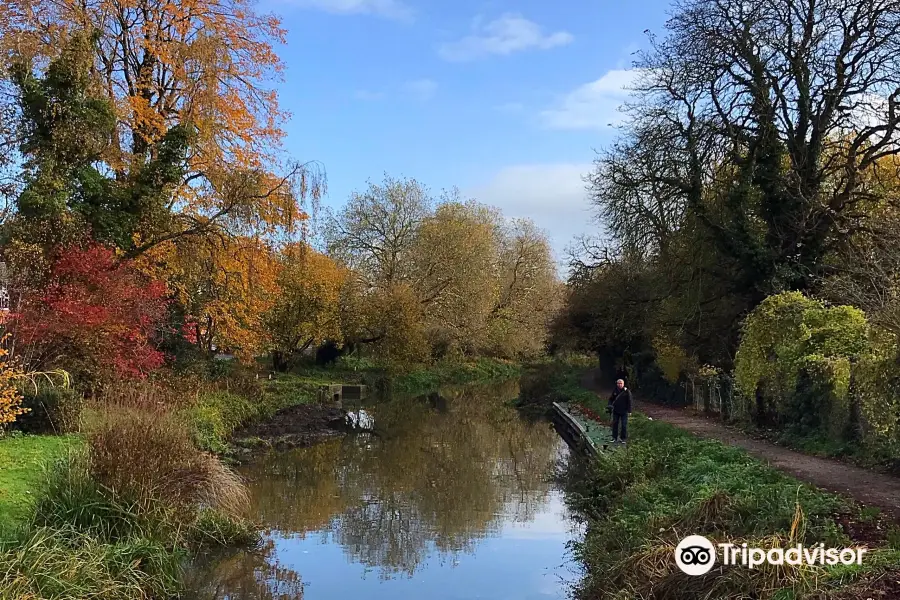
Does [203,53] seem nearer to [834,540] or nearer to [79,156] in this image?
[79,156]

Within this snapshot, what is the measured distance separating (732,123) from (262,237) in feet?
42.5

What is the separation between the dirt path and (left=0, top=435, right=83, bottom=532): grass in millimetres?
9526

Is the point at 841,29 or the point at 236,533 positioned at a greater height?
the point at 841,29

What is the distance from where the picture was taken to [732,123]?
17.9 meters

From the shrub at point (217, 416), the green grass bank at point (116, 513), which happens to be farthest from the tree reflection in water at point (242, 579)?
the shrub at point (217, 416)

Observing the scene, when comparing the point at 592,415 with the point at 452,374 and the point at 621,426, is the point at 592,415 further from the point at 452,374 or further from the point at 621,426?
the point at 452,374

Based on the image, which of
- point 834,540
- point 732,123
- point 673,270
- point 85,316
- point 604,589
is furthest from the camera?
point 673,270

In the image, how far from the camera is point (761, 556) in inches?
216

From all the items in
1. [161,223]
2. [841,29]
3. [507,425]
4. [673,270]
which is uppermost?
→ [841,29]

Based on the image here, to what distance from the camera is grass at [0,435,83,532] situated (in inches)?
323

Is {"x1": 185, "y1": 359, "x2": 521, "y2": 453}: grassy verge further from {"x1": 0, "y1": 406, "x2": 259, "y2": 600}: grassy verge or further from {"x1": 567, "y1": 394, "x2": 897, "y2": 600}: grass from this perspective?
{"x1": 567, "y1": 394, "x2": 897, "y2": 600}: grass

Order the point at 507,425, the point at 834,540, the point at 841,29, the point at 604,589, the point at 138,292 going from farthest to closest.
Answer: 1. the point at 507,425
2. the point at 841,29
3. the point at 138,292
4. the point at 604,589
5. the point at 834,540

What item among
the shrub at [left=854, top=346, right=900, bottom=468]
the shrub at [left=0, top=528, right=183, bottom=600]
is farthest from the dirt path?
the shrub at [left=0, top=528, right=183, bottom=600]

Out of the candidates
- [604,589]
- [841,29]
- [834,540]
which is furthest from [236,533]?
[841,29]
